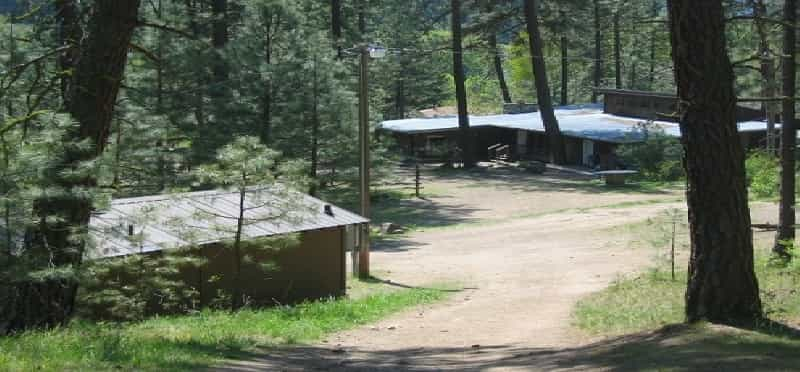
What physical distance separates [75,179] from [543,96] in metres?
41.3

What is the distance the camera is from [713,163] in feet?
33.7

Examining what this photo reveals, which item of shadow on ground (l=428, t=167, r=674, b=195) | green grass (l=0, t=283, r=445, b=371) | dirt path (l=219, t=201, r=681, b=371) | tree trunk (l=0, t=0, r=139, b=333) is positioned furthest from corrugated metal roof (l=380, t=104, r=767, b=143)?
tree trunk (l=0, t=0, r=139, b=333)

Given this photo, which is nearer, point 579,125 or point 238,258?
point 238,258

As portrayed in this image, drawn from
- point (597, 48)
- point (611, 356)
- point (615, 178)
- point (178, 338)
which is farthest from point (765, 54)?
point (597, 48)

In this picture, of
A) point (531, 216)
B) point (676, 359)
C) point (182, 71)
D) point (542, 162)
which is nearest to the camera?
point (676, 359)

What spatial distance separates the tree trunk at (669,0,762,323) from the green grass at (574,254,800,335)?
45.9 inches

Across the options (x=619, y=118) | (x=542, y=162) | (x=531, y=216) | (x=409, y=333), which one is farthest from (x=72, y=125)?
(x=619, y=118)

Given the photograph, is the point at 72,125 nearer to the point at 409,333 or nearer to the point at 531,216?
the point at 409,333

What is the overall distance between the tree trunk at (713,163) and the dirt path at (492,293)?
6.26 feet

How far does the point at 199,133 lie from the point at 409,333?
55.0 ft

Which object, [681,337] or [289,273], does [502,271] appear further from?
[681,337]

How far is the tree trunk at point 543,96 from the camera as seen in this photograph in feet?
163

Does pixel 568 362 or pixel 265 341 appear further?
pixel 265 341

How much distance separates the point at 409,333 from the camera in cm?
1355
